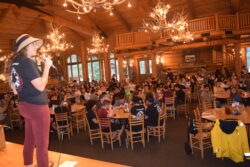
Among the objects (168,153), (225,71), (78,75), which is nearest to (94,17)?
(78,75)

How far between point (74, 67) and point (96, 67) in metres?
3.07

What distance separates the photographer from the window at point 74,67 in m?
23.0

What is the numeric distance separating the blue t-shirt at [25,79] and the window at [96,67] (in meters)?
19.2

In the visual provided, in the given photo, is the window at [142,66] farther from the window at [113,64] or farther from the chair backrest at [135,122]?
the chair backrest at [135,122]

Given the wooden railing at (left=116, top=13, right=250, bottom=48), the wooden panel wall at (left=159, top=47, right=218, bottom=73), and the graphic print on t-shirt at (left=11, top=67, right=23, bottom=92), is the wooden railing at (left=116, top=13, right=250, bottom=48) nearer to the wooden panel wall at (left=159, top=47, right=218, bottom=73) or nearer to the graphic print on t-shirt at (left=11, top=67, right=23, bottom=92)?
the wooden panel wall at (left=159, top=47, right=218, bottom=73)

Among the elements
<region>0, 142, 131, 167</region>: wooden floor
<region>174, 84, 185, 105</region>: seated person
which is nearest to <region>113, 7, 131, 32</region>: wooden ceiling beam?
<region>174, 84, 185, 105</region>: seated person

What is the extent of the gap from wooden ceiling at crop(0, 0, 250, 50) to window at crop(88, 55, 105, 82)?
2274mm

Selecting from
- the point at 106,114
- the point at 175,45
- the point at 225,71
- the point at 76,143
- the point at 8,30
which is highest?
the point at 8,30

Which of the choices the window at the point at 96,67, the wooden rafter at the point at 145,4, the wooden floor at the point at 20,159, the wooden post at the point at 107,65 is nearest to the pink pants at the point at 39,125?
the wooden floor at the point at 20,159

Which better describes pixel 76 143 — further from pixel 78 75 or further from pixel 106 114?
pixel 78 75

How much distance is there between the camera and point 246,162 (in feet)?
14.6

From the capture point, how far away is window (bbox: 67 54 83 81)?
23.0 meters

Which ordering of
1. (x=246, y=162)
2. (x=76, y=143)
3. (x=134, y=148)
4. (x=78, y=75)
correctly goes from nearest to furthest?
(x=246, y=162), (x=134, y=148), (x=76, y=143), (x=78, y=75)

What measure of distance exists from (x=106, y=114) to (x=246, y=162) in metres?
3.55
